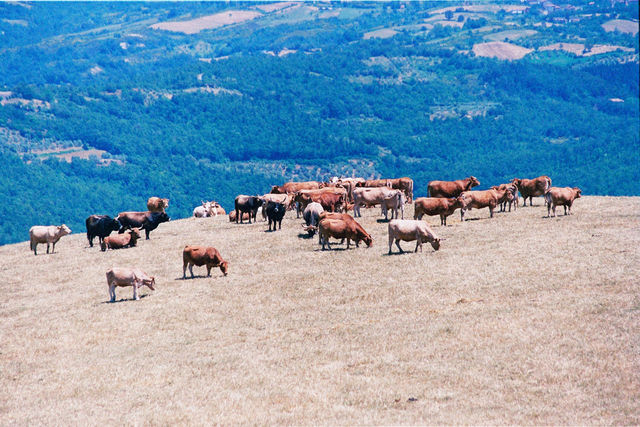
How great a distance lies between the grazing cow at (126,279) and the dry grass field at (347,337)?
582 millimetres

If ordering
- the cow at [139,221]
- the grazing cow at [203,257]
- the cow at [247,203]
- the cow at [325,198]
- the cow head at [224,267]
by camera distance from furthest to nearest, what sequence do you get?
the cow at [247,203] → the cow at [139,221] → the cow at [325,198] → the cow head at [224,267] → the grazing cow at [203,257]

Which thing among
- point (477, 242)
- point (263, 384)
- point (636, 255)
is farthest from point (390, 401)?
point (477, 242)

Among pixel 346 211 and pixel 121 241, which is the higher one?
pixel 346 211

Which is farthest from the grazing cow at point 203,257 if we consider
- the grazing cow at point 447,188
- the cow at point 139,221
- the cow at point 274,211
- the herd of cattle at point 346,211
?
the grazing cow at point 447,188

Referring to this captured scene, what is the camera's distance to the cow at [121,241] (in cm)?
4647

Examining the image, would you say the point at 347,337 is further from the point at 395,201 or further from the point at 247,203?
the point at 247,203

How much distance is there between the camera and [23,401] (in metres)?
24.3

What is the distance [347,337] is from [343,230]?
12.8 meters

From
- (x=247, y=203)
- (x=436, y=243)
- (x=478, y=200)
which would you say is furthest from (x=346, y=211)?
(x=436, y=243)

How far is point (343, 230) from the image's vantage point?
1554 inches

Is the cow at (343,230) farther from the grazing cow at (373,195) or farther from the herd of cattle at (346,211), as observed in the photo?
the grazing cow at (373,195)

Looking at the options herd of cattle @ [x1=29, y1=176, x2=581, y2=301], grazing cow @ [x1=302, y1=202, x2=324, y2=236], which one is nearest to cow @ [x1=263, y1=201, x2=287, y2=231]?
herd of cattle @ [x1=29, y1=176, x2=581, y2=301]

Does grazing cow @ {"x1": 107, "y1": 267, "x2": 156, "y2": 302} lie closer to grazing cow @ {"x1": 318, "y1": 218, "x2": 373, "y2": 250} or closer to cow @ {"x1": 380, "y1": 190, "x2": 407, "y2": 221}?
grazing cow @ {"x1": 318, "y1": 218, "x2": 373, "y2": 250}

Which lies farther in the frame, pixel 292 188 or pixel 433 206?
pixel 292 188
